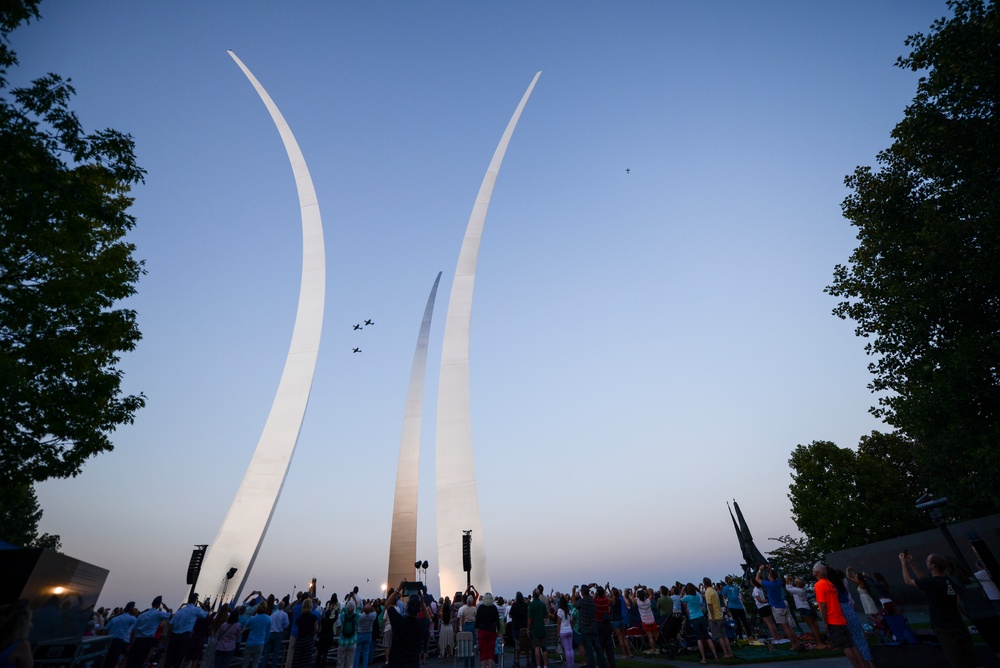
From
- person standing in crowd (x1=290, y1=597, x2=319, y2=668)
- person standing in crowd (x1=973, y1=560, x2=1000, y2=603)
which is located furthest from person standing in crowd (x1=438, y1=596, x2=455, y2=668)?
person standing in crowd (x1=973, y1=560, x2=1000, y2=603)

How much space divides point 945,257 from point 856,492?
2933 centimetres

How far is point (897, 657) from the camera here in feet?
23.3

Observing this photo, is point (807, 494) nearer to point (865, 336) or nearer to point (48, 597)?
point (865, 336)

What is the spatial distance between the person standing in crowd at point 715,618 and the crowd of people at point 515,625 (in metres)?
0.03

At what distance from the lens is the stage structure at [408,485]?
26.5m

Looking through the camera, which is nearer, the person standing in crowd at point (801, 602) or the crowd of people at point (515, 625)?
the crowd of people at point (515, 625)

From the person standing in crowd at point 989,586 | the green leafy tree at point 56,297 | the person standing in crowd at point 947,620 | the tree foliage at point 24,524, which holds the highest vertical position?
the tree foliage at point 24,524

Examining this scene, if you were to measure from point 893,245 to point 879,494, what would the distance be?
91.0 feet

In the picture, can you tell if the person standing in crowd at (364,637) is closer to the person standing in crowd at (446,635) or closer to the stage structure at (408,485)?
the person standing in crowd at (446,635)

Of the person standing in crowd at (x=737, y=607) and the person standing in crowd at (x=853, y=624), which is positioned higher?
the person standing in crowd at (x=737, y=607)

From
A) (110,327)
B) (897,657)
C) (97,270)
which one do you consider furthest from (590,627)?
(97,270)

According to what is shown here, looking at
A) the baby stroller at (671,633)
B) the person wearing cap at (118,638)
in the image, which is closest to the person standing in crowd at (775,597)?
the baby stroller at (671,633)

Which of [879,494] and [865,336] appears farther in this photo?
[879,494]

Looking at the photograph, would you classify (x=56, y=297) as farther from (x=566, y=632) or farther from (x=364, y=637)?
(x=566, y=632)
